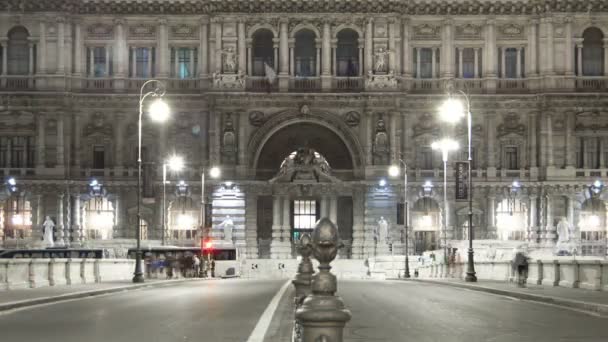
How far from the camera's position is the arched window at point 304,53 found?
10188 cm

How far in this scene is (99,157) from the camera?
101938 millimetres

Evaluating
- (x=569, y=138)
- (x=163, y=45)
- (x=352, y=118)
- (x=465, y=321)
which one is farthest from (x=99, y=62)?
(x=465, y=321)

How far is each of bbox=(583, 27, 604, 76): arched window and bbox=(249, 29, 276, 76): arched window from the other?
26.7 m

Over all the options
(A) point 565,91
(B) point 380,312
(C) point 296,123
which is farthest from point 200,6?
(B) point 380,312

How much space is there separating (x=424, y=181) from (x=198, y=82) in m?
21.0

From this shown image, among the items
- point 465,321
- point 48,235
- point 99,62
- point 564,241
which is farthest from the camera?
point 99,62

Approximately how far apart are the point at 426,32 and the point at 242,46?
1591 cm

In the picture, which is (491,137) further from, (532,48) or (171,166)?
(171,166)

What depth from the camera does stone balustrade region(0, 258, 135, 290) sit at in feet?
159

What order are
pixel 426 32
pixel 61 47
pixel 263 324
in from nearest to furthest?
pixel 263 324
pixel 61 47
pixel 426 32

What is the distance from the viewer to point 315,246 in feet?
49.6

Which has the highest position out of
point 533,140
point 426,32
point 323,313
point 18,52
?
point 426,32

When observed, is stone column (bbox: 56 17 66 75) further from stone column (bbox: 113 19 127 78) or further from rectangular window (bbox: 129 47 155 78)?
rectangular window (bbox: 129 47 155 78)

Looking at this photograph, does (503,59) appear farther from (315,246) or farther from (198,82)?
(315,246)
